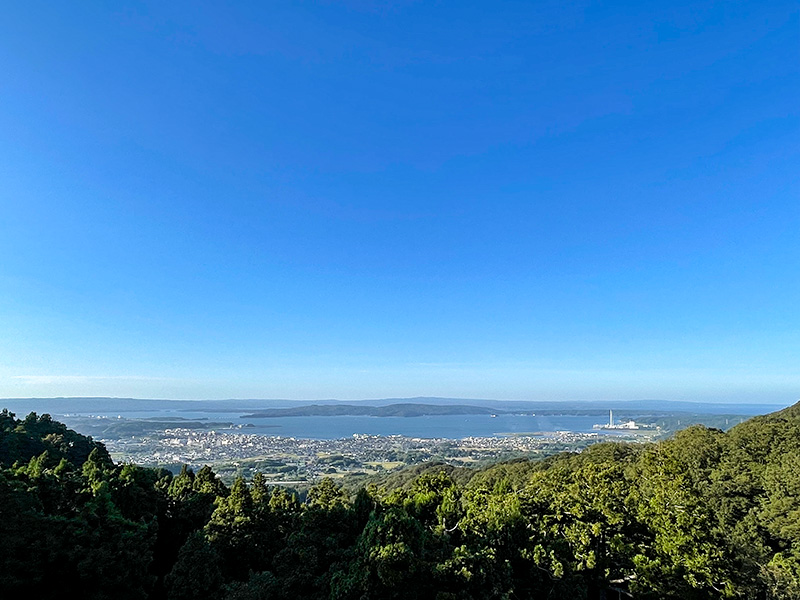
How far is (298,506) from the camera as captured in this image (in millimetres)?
15078

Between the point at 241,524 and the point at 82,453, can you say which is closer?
the point at 241,524

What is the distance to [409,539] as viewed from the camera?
9.19 metres

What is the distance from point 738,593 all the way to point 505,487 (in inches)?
268

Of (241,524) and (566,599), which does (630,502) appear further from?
(241,524)

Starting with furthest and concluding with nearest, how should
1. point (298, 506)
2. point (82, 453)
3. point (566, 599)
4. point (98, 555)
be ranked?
point (82, 453)
point (298, 506)
point (566, 599)
point (98, 555)

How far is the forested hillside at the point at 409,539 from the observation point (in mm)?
9031

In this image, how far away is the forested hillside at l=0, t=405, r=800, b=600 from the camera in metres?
9.03

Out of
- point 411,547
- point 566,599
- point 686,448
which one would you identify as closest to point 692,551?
point 566,599

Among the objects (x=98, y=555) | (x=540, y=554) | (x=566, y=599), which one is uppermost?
(x=98, y=555)

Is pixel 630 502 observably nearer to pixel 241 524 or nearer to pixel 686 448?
pixel 686 448

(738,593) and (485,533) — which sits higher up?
(485,533)

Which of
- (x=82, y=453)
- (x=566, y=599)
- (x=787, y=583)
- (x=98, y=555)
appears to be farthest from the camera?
(x=82, y=453)

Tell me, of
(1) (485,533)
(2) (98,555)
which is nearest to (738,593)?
(1) (485,533)

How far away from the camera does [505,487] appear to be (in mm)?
15836
